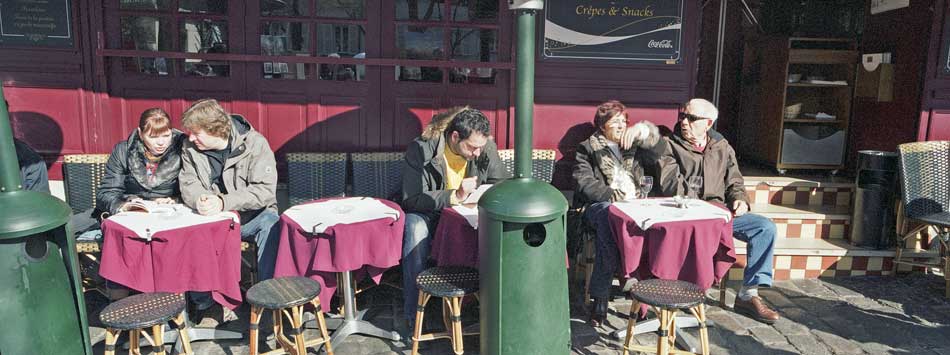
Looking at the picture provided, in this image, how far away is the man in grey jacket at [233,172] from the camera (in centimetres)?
408

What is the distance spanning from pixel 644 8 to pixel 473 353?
10.8 ft

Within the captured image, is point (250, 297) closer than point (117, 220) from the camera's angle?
Yes

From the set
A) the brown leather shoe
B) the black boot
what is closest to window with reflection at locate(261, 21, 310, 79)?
the black boot

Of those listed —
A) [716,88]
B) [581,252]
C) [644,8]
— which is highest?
[644,8]

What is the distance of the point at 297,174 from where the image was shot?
5.18m

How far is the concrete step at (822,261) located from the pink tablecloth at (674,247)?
4.91 ft

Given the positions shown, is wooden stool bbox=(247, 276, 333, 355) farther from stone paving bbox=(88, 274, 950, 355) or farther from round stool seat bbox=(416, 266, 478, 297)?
round stool seat bbox=(416, 266, 478, 297)

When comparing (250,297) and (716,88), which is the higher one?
(716,88)

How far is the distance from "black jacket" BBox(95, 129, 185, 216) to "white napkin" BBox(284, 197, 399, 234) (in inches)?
39.4

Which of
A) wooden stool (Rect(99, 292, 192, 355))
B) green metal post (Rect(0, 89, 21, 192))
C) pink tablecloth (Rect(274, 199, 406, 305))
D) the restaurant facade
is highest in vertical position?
the restaurant facade

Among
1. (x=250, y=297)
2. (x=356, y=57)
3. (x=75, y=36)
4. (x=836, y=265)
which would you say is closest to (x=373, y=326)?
(x=250, y=297)

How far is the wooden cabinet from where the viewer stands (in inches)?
253

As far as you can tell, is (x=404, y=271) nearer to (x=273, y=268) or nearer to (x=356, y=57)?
(x=273, y=268)

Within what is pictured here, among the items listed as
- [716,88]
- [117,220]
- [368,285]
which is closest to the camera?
[117,220]
